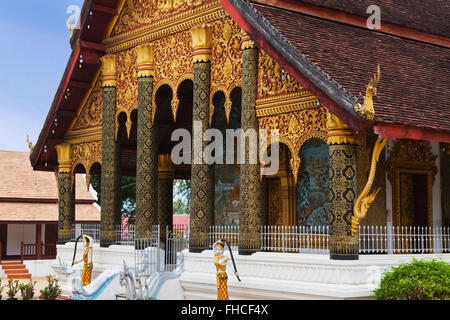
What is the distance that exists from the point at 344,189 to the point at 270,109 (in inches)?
87.4

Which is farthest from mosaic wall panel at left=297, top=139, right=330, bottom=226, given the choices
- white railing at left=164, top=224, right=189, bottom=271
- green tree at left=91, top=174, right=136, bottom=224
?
green tree at left=91, top=174, right=136, bottom=224

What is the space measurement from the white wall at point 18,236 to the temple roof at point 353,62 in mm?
18668

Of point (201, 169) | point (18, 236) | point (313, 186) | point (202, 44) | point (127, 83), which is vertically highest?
point (202, 44)

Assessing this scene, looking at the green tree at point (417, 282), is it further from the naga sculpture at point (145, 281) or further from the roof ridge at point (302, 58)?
the naga sculpture at point (145, 281)

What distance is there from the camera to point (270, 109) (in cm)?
1192

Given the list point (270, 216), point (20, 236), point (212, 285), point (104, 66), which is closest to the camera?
point (212, 285)

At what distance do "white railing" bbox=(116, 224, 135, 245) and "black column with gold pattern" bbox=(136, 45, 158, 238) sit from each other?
621 mm

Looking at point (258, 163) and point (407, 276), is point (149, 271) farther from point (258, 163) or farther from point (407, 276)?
point (407, 276)

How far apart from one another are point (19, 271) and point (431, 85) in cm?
1807

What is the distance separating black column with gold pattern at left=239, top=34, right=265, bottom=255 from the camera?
39.6 feet

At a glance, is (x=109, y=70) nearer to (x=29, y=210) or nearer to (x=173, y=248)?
(x=173, y=248)

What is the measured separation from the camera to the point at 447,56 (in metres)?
13.8

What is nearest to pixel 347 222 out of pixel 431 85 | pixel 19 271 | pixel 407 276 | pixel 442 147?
pixel 407 276

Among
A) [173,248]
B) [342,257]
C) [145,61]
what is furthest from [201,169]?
[342,257]
